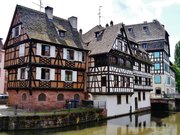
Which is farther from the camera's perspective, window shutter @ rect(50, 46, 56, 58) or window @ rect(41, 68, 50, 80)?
window shutter @ rect(50, 46, 56, 58)

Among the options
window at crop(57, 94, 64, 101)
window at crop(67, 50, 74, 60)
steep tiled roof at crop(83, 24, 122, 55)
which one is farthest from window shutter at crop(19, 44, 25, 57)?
steep tiled roof at crop(83, 24, 122, 55)

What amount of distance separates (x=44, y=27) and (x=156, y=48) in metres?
28.4

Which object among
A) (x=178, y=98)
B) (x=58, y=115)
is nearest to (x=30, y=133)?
(x=58, y=115)

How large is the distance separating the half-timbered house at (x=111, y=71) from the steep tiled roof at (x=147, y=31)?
1823cm

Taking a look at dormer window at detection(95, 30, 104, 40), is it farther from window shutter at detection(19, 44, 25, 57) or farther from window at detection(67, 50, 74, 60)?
window shutter at detection(19, 44, 25, 57)

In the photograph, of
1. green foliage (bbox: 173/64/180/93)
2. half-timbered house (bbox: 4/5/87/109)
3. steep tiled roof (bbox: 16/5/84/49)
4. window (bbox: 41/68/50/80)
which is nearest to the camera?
half-timbered house (bbox: 4/5/87/109)

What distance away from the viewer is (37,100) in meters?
23.8

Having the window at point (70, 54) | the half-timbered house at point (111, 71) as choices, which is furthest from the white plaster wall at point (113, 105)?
the window at point (70, 54)

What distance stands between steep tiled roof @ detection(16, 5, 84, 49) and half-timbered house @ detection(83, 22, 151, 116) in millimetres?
2802

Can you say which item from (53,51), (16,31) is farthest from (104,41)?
(16,31)

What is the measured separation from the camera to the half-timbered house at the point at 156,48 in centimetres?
4556

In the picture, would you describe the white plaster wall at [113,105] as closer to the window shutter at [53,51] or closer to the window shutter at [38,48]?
the window shutter at [53,51]

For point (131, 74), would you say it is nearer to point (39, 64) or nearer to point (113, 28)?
point (113, 28)

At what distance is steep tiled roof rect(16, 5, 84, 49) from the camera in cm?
2497
